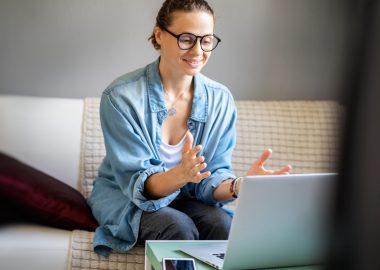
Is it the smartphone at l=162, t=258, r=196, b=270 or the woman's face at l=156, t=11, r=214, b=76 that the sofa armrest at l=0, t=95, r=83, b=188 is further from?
→ the smartphone at l=162, t=258, r=196, b=270

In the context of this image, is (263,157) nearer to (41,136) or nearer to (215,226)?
(215,226)

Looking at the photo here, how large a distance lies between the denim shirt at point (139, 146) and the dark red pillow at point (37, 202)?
0.06 m

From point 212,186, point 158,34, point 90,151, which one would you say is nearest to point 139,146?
point 212,186

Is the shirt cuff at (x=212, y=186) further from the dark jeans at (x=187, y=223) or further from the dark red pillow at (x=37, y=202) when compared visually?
the dark red pillow at (x=37, y=202)

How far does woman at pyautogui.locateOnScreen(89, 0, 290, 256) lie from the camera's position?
6.19 ft

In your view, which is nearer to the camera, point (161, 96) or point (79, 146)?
point (161, 96)

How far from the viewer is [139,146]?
194 centimetres

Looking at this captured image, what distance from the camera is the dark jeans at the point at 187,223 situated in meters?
1.83

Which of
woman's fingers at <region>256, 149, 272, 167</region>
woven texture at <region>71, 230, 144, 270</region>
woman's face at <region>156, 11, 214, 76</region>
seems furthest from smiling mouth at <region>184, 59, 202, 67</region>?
woven texture at <region>71, 230, 144, 270</region>

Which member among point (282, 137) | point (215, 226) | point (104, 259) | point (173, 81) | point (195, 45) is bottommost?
point (104, 259)

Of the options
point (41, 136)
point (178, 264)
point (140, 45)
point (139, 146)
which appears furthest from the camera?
point (140, 45)

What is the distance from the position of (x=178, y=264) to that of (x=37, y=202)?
0.74 m

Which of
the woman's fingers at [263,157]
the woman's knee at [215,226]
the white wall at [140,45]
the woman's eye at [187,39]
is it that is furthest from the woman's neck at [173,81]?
the white wall at [140,45]

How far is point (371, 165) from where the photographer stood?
0.53 m
